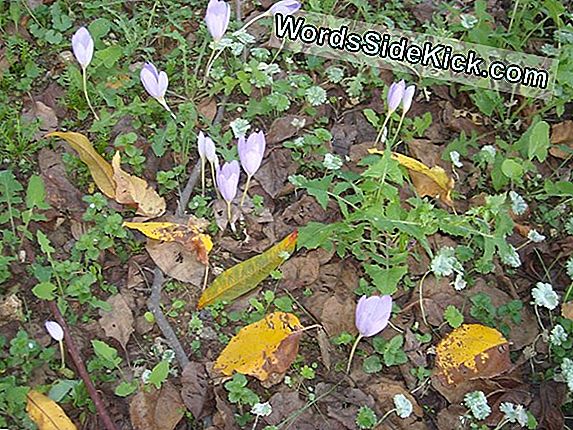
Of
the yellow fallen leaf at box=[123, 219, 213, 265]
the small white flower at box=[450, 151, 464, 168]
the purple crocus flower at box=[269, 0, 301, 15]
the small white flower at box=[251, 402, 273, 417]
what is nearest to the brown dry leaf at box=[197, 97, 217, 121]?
the purple crocus flower at box=[269, 0, 301, 15]

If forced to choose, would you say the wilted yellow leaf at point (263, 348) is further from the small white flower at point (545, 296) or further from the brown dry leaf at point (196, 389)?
the small white flower at point (545, 296)

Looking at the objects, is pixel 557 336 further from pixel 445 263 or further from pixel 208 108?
pixel 208 108

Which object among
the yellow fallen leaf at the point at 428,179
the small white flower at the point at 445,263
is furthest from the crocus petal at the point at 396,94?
the small white flower at the point at 445,263

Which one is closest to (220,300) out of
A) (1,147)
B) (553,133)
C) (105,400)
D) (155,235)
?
(155,235)

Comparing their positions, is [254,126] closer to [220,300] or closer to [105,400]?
[220,300]

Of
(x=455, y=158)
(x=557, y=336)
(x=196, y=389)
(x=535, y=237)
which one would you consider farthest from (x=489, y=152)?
(x=196, y=389)

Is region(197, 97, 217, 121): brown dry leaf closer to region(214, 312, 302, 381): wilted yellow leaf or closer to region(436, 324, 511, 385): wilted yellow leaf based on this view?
region(214, 312, 302, 381): wilted yellow leaf
